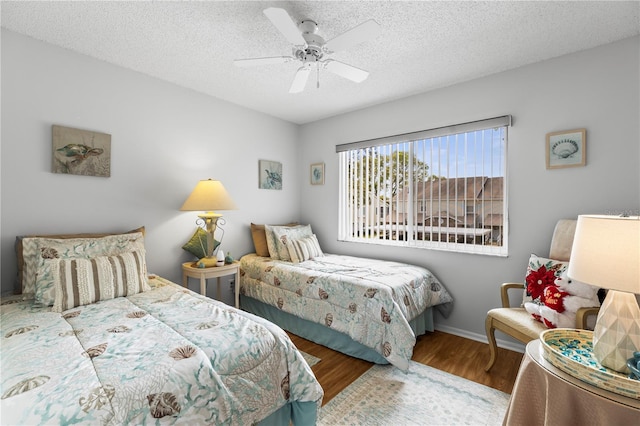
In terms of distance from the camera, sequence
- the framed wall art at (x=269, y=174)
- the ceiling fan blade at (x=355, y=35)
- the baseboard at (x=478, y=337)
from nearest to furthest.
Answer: the ceiling fan blade at (x=355, y=35) < the baseboard at (x=478, y=337) < the framed wall art at (x=269, y=174)

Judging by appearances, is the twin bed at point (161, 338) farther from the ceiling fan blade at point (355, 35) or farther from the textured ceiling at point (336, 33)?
the ceiling fan blade at point (355, 35)

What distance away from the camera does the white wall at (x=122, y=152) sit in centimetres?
216

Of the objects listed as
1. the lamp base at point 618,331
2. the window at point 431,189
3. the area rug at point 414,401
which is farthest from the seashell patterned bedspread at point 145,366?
the window at point 431,189

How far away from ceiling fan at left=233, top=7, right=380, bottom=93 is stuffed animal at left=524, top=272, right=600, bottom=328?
6.73ft

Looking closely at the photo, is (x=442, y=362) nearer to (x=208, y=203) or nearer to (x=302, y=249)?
(x=302, y=249)

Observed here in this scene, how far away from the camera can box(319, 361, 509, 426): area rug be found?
178 cm

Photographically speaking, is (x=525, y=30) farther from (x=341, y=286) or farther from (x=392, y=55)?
(x=341, y=286)

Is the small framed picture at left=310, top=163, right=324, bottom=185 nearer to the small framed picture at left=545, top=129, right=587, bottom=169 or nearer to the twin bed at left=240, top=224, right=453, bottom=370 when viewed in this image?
the twin bed at left=240, top=224, right=453, bottom=370

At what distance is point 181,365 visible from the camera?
1184 mm

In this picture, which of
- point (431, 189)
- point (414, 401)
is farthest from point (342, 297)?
point (431, 189)

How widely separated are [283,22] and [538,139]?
7.75ft

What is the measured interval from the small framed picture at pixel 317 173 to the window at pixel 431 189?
310mm

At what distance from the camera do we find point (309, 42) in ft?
6.56

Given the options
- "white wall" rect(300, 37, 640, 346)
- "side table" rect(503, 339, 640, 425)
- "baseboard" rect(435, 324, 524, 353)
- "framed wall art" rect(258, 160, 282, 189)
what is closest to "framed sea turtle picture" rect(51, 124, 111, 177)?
"framed wall art" rect(258, 160, 282, 189)
